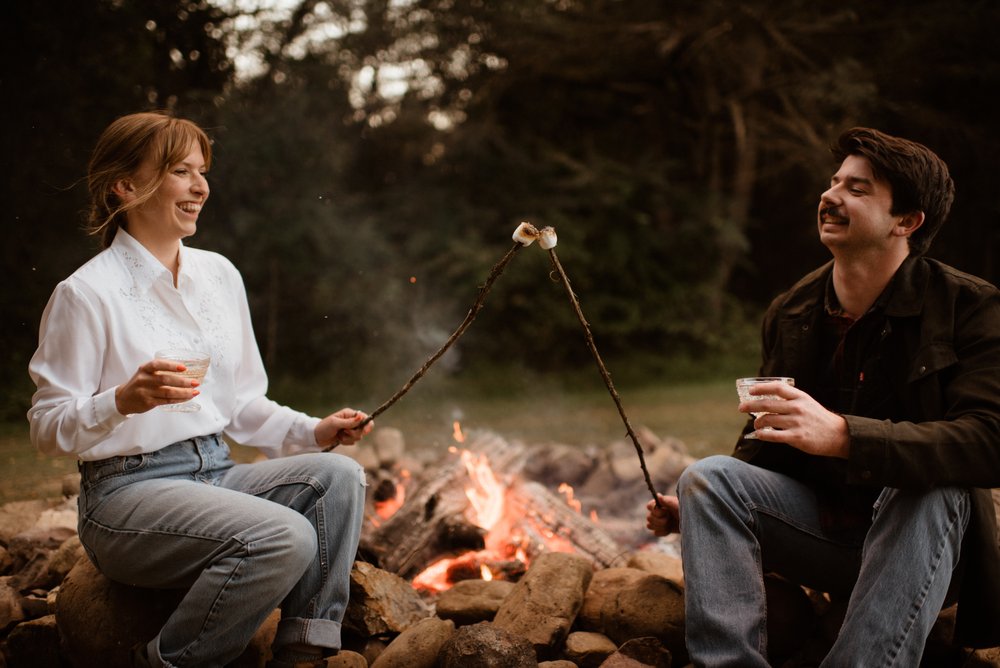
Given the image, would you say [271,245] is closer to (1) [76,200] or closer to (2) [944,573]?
(1) [76,200]

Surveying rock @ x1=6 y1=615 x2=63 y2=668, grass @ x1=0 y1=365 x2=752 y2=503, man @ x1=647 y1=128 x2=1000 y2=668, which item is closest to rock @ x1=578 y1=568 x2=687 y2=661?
man @ x1=647 y1=128 x2=1000 y2=668

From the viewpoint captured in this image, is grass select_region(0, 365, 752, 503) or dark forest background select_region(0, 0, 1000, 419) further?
dark forest background select_region(0, 0, 1000, 419)

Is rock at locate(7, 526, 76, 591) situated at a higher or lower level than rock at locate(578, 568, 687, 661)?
lower

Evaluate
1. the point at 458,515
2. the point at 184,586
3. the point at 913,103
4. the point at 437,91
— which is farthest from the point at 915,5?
the point at 184,586

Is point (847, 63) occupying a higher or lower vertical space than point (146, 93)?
higher

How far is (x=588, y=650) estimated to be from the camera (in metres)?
2.50

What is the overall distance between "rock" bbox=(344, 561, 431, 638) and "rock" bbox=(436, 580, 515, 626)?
0.09 meters

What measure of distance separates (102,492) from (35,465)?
2.52m

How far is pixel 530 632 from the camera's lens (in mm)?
2510

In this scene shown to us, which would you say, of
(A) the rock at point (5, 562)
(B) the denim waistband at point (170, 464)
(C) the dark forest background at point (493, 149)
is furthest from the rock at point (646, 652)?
(C) the dark forest background at point (493, 149)

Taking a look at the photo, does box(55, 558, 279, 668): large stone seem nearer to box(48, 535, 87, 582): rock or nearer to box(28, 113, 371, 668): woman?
box(28, 113, 371, 668): woman

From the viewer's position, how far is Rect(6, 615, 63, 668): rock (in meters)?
2.49

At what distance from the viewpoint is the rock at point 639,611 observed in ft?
8.23

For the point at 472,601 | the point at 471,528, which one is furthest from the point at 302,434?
the point at 471,528
